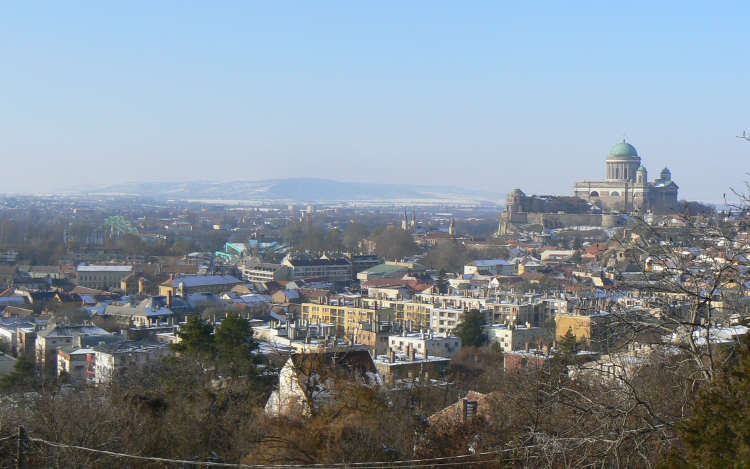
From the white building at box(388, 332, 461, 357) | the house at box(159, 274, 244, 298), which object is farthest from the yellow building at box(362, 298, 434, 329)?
the house at box(159, 274, 244, 298)

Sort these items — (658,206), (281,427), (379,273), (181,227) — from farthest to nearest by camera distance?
(181,227)
(658,206)
(379,273)
(281,427)

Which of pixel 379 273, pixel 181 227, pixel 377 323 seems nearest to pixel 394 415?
pixel 377 323

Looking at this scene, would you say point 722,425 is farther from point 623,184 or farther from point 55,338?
point 623,184

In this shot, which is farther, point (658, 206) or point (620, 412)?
point (658, 206)

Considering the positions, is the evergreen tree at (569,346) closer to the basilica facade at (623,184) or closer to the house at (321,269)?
the house at (321,269)

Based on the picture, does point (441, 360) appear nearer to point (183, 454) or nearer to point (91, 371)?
point (91, 371)

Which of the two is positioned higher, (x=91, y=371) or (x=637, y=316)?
(x=637, y=316)

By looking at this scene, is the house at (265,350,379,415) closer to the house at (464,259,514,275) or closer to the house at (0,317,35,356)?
the house at (0,317,35,356)
